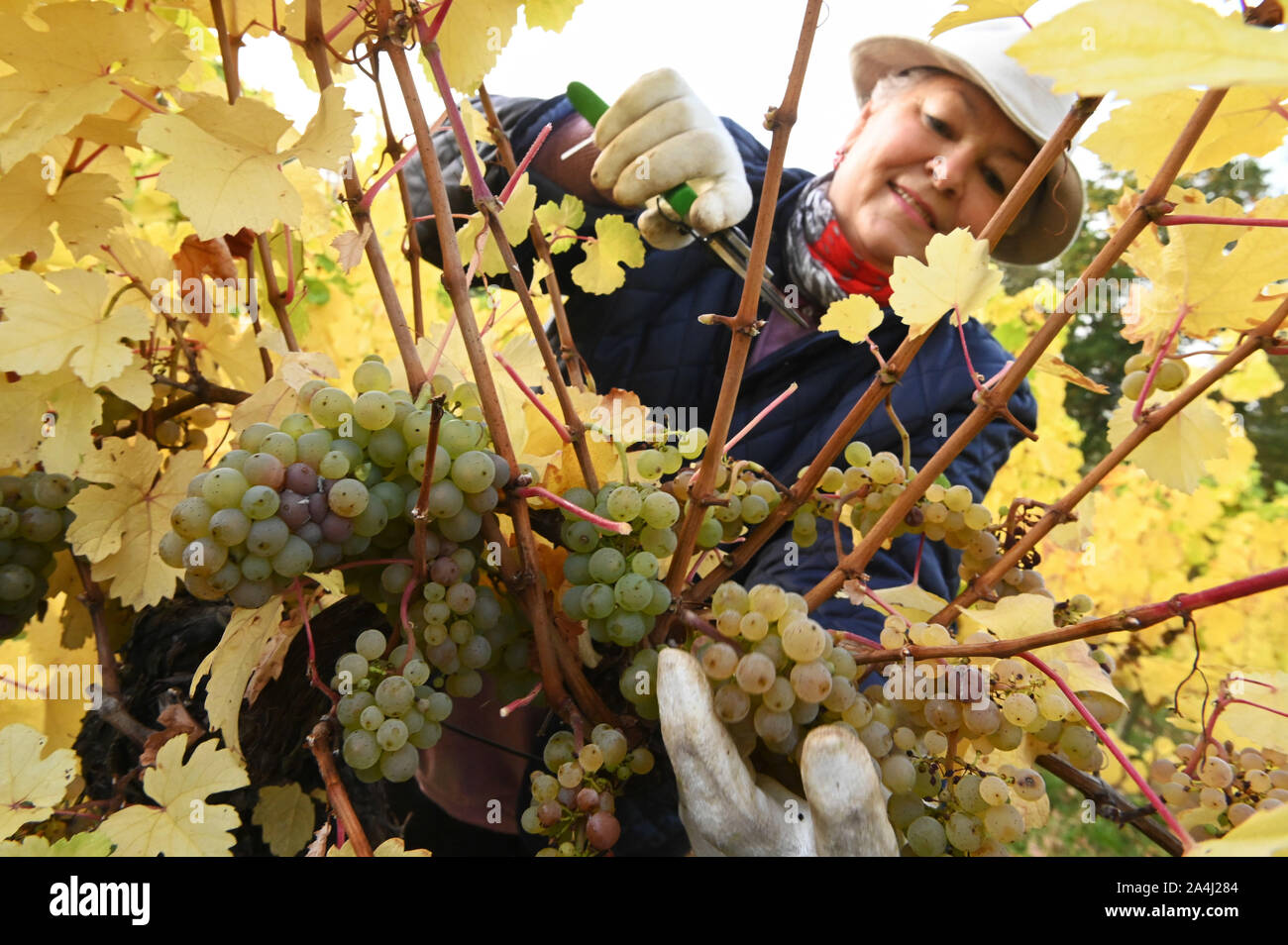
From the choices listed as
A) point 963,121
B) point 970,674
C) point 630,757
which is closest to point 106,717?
point 630,757

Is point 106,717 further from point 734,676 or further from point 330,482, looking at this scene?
point 734,676

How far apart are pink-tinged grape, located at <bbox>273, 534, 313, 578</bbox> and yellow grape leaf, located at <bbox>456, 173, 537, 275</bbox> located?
193 mm

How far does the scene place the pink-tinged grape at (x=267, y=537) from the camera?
294mm

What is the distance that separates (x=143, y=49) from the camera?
350 mm

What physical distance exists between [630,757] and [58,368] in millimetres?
332

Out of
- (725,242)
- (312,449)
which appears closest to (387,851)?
(312,449)

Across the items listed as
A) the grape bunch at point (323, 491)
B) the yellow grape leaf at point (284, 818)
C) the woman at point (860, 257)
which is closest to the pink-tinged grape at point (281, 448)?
the grape bunch at point (323, 491)

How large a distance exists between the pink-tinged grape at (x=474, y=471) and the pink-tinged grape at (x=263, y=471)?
7 cm

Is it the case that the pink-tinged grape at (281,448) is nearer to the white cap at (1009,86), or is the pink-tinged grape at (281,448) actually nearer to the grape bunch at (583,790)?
the grape bunch at (583,790)

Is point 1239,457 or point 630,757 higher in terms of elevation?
point 1239,457

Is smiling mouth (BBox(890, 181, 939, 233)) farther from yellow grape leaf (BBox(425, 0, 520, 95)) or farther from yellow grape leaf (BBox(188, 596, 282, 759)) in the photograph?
yellow grape leaf (BBox(188, 596, 282, 759))

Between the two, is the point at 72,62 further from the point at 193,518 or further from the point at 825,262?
the point at 825,262

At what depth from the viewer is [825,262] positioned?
1.11 m

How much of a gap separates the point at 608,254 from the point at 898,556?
22.0 inches
